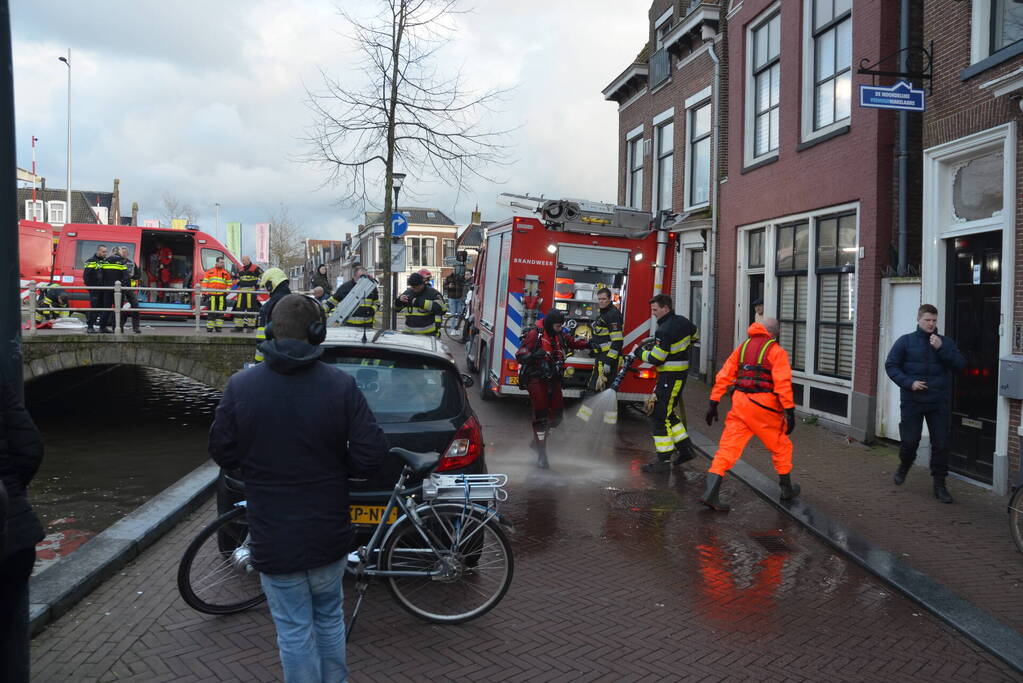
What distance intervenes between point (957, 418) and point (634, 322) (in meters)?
4.46

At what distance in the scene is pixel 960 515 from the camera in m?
7.02

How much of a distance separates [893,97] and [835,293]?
3.39m

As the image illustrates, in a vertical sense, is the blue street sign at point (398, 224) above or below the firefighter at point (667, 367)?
above

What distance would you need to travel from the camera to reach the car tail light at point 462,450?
4949 mm

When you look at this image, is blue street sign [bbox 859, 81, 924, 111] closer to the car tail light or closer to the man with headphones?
the car tail light

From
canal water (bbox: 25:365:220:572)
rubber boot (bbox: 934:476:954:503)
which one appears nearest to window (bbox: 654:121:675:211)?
canal water (bbox: 25:365:220:572)

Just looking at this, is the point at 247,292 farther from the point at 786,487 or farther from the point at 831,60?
the point at 786,487

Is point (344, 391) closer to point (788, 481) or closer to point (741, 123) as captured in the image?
point (788, 481)

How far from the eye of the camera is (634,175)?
21.8 metres

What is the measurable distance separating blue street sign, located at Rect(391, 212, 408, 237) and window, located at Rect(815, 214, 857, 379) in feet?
28.9

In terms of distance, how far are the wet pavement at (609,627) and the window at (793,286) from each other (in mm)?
6693

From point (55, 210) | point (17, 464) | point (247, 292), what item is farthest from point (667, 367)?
point (55, 210)

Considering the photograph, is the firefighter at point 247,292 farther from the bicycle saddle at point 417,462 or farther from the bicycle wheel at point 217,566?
the bicycle saddle at point 417,462

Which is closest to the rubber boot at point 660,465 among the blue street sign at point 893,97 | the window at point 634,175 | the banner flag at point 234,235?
the blue street sign at point 893,97
